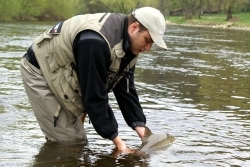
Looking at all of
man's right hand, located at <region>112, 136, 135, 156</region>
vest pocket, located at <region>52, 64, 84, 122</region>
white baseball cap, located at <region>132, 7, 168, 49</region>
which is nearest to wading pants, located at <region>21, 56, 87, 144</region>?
vest pocket, located at <region>52, 64, 84, 122</region>

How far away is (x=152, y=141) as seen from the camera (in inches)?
192

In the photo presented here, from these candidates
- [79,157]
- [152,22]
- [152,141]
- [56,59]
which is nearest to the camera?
[152,22]

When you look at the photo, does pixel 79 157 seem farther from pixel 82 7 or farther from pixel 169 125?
pixel 82 7

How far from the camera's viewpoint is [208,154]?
15.7ft

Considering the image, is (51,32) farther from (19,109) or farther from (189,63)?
(189,63)

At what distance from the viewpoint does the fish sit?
15.8 ft

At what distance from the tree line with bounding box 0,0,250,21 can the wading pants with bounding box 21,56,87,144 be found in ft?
159

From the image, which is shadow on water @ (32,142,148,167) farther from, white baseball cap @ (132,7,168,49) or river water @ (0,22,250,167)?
white baseball cap @ (132,7,168,49)

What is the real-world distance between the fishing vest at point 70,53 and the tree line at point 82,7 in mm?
48625

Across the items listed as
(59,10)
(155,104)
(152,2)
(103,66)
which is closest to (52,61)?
(103,66)

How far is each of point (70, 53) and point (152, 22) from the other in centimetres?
81

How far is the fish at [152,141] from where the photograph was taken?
4.82m

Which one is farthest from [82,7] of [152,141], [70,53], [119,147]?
[70,53]

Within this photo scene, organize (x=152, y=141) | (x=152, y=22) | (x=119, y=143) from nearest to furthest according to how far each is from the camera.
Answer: (x=152, y=22) < (x=119, y=143) < (x=152, y=141)
